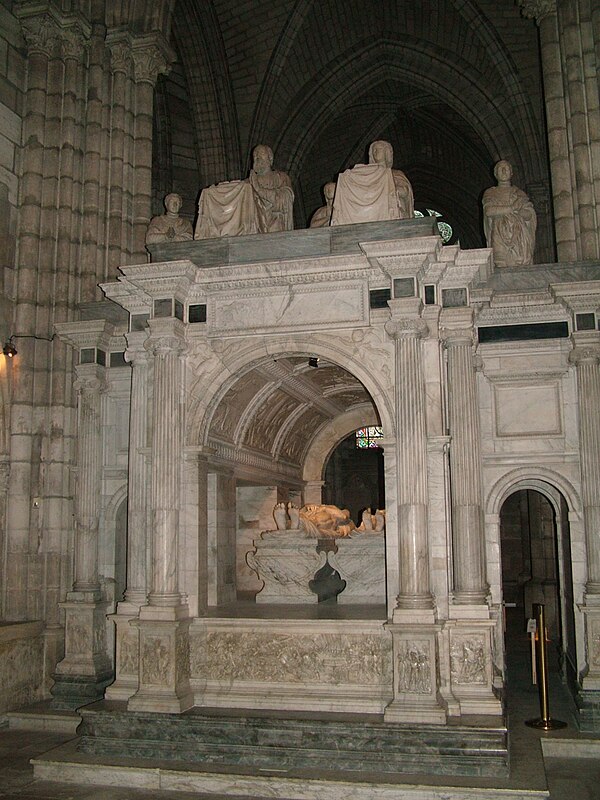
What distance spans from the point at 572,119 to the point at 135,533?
27.7ft

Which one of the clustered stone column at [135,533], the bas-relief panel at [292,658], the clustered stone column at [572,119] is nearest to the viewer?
the bas-relief panel at [292,658]

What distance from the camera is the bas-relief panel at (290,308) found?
368 inches

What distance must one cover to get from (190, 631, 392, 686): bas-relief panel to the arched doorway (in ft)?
9.65

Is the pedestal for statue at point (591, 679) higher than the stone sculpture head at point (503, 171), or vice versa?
the stone sculpture head at point (503, 171)

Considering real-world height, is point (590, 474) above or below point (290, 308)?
below

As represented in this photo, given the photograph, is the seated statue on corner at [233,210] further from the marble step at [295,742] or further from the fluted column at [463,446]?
the marble step at [295,742]

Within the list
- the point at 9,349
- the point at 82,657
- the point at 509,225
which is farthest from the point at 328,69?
the point at 82,657

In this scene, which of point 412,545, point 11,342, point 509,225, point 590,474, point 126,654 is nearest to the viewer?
point 412,545

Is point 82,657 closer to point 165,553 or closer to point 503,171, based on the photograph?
point 165,553

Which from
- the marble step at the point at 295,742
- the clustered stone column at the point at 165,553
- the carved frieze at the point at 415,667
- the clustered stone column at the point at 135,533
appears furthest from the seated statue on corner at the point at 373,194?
the marble step at the point at 295,742

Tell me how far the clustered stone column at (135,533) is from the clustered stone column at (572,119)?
6039 mm

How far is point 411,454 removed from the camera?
28.5 feet

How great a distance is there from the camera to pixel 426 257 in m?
8.77

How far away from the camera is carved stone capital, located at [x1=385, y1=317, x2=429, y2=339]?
8.91m
